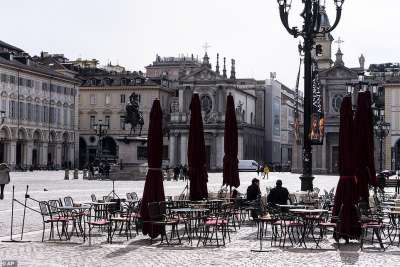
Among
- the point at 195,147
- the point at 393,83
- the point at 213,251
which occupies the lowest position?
the point at 213,251

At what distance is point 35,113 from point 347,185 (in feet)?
259

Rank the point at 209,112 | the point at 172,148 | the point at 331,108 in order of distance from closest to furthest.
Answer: the point at 331,108 → the point at 172,148 → the point at 209,112

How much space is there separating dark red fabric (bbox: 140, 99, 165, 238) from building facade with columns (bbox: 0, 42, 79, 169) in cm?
6743

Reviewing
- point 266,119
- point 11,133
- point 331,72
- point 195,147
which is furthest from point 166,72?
point 195,147

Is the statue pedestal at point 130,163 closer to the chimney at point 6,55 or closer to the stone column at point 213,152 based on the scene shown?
the chimney at point 6,55

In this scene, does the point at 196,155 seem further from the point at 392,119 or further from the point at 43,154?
the point at 392,119

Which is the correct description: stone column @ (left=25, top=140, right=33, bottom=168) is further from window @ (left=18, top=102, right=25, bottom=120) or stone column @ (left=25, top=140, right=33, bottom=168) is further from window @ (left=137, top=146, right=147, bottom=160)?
window @ (left=137, top=146, right=147, bottom=160)

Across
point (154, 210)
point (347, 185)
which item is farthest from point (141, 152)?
point (347, 185)

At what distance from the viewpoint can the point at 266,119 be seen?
130 metres

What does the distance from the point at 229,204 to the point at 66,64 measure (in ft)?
303

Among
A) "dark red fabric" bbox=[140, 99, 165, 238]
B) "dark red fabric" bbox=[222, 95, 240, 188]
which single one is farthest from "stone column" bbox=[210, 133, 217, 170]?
"dark red fabric" bbox=[140, 99, 165, 238]

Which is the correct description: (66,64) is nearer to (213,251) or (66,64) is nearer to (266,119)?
(266,119)

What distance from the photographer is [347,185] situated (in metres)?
19.0

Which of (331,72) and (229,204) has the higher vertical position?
(331,72)
